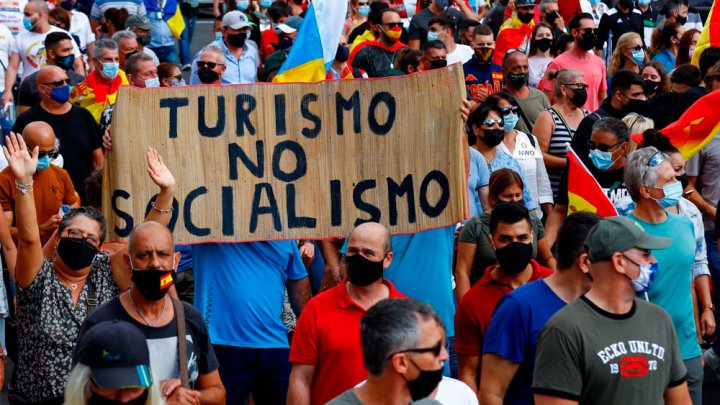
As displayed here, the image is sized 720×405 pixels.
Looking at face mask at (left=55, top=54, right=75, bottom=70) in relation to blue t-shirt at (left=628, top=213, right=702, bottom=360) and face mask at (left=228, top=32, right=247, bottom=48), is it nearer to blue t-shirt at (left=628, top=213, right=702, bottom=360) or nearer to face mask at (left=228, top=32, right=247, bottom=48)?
Result: face mask at (left=228, top=32, right=247, bottom=48)

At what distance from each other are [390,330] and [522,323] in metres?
1.19

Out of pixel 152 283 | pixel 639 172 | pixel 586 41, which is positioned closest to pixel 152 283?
pixel 152 283

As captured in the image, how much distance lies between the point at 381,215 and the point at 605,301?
219cm

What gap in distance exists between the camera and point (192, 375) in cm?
556

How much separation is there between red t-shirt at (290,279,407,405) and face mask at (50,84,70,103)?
4648 mm

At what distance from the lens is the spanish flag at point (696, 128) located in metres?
9.16

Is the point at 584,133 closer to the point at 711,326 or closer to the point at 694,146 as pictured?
the point at 694,146

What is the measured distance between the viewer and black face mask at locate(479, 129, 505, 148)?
865cm

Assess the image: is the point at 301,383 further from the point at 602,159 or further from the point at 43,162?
the point at 602,159

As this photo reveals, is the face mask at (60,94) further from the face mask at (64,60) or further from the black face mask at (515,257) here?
the black face mask at (515,257)

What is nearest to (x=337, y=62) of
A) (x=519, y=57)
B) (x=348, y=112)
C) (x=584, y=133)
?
(x=519, y=57)

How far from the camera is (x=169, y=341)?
215 inches

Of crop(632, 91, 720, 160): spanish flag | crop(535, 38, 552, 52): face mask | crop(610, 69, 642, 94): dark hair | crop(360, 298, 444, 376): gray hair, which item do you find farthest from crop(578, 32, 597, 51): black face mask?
crop(360, 298, 444, 376): gray hair

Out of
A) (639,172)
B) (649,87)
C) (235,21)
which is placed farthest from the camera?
(235,21)
